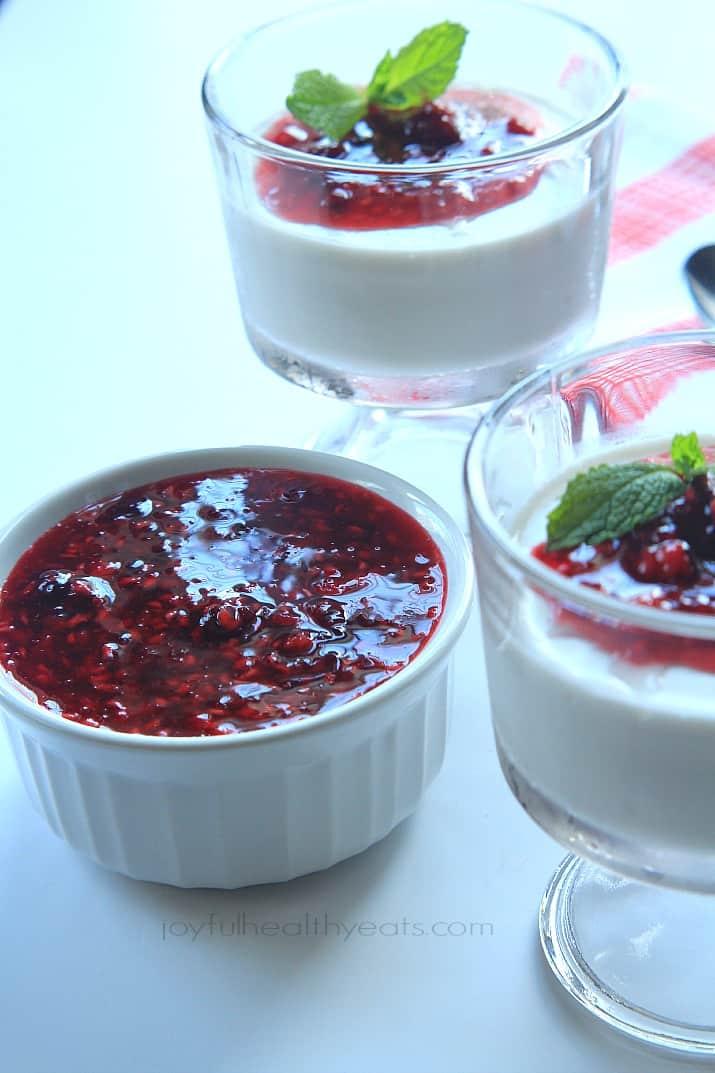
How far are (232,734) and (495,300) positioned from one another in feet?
1.82

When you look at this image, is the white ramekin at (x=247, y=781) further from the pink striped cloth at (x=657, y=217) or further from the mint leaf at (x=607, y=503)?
the pink striped cloth at (x=657, y=217)

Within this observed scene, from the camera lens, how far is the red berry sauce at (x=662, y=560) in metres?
0.89

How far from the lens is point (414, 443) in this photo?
1.68m

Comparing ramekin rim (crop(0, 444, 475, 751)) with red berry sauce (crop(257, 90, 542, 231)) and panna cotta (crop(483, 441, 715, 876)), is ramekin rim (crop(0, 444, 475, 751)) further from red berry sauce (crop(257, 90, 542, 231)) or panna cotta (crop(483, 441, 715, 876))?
red berry sauce (crop(257, 90, 542, 231))

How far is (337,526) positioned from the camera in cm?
120

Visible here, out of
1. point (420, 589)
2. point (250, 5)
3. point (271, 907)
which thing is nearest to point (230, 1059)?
point (271, 907)

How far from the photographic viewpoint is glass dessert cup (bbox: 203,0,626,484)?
1.30m

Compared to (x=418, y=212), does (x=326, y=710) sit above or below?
below

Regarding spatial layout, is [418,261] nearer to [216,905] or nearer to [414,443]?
[414,443]

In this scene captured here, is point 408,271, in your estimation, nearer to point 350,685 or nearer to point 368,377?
point 368,377

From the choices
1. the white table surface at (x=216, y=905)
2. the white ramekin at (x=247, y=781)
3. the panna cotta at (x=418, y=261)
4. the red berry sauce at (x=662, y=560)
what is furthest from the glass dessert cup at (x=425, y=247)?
the red berry sauce at (x=662, y=560)

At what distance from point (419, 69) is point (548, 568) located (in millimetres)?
819

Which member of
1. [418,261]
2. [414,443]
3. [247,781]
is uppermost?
[418,261]

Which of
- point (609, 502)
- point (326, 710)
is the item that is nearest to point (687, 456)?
point (609, 502)
